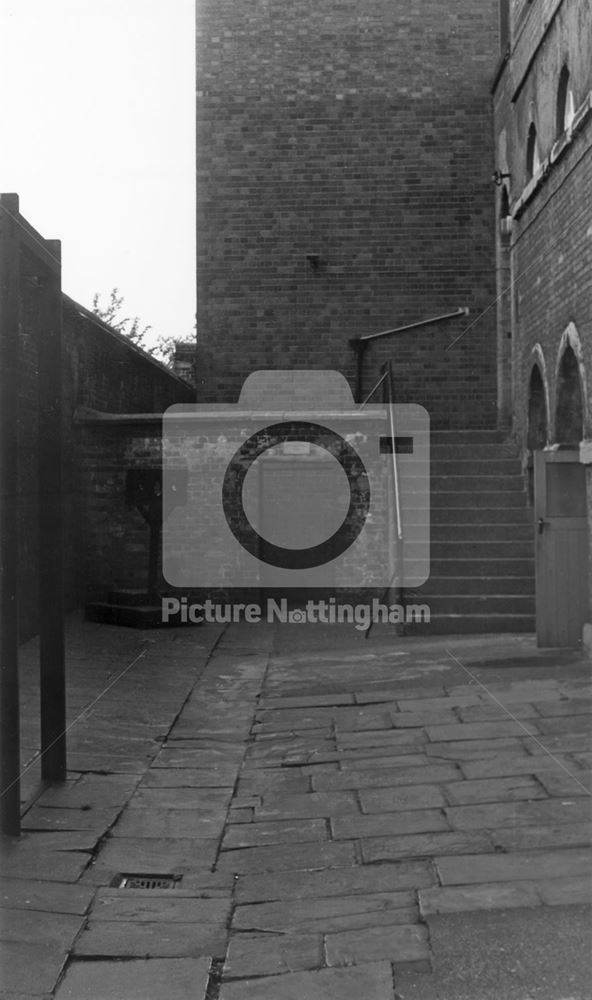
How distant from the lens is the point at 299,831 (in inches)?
193

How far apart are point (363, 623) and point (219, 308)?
4924mm

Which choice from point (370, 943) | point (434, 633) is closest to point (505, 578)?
point (434, 633)

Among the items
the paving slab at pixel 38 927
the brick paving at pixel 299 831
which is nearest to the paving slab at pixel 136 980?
the brick paving at pixel 299 831

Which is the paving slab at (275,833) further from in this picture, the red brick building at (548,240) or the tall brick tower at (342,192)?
the tall brick tower at (342,192)

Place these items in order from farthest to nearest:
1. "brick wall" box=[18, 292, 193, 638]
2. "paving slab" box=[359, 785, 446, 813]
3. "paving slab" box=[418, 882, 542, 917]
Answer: "brick wall" box=[18, 292, 193, 638] < "paving slab" box=[359, 785, 446, 813] < "paving slab" box=[418, 882, 542, 917]

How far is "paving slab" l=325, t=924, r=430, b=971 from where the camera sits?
3.44m

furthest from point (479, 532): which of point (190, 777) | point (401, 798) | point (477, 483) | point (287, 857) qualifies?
point (287, 857)

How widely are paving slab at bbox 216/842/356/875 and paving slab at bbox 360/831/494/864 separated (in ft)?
0.30

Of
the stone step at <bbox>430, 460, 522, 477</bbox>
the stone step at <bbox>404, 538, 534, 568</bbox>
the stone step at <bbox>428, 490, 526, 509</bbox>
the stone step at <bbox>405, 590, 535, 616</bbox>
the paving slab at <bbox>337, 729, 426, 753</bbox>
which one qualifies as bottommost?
the paving slab at <bbox>337, 729, 426, 753</bbox>

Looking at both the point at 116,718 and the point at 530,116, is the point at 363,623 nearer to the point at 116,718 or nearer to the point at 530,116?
the point at 116,718

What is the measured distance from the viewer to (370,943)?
356cm

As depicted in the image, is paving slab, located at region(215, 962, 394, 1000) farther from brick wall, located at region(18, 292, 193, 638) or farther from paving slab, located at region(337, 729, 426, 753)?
brick wall, located at region(18, 292, 193, 638)

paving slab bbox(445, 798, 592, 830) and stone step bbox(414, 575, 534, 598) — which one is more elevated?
stone step bbox(414, 575, 534, 598)

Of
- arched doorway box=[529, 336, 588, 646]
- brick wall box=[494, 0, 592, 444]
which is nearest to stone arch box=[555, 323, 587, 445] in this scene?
brick wall box=[494, 0, 592, 444]
